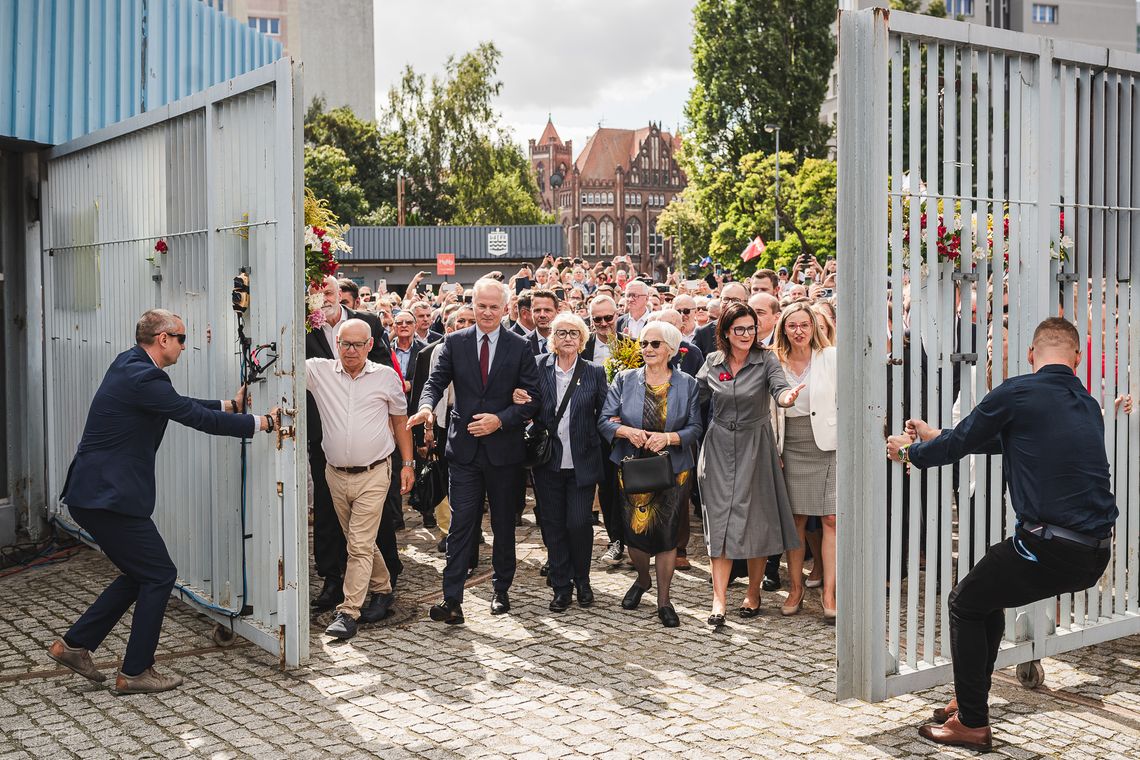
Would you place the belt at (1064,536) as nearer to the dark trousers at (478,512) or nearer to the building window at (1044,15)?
the dark trousers at (478,512)

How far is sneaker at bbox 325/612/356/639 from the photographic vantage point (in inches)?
298

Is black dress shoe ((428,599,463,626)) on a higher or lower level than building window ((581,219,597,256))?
lower

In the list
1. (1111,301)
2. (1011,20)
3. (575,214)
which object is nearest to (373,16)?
(1011,20)

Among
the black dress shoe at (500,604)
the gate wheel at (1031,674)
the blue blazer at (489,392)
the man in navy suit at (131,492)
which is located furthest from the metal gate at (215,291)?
the gate wheel at (1031,674)

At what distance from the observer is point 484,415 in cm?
812

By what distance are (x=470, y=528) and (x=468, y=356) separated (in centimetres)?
121

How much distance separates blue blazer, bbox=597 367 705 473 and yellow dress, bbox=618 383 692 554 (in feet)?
0.15

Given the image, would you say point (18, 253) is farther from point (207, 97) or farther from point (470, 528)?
point (470, 528)

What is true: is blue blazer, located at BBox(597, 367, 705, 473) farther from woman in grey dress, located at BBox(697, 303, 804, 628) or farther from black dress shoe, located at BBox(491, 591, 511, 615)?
black dress shoe, located at BBox(491, 591, 511, 615)

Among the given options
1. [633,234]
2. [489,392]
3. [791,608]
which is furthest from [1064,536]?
[633,234]

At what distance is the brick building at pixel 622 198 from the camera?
131250mm

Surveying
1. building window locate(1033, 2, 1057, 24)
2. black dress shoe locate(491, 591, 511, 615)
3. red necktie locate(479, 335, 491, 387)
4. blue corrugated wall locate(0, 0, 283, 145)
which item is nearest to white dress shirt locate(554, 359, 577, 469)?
red necktie locate(479, 335, 491, 387)

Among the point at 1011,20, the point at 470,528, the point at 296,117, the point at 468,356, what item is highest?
the point at 1011,20

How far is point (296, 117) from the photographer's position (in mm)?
6688
